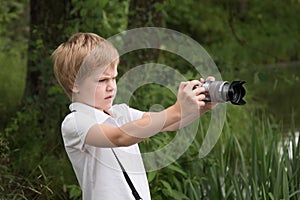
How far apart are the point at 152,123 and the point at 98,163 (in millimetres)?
300

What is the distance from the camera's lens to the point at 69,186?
3832 mm

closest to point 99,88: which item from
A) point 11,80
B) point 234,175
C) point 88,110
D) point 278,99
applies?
point 88,110

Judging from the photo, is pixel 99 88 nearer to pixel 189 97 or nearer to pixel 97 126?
pixel 97 126

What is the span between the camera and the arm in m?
2.18

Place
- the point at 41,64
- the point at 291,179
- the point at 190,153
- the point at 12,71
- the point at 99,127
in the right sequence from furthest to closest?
the point at 12,71
the point at 41,64
the point at 190,153
the point at 291,179
the point at 99,127

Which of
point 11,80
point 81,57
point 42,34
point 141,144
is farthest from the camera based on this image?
point 11,80

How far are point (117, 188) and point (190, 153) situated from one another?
1.87 m

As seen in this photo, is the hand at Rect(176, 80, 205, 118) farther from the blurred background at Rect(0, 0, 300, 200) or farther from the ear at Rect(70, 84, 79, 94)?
the blurred background at Rect(0, 0, 300, 200)

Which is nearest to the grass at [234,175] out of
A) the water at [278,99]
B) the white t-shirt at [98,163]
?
the white t-shirt at [98,163]

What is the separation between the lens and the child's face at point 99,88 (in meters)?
2.41

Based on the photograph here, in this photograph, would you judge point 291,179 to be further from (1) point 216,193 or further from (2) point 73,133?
(2) point 73,133

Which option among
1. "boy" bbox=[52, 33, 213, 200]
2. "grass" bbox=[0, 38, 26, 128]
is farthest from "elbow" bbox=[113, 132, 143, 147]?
"grass" bbox=[0, 38, 26, 128]

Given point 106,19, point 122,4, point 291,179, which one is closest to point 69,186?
point 291,179

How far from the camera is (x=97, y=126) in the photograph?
237cm
